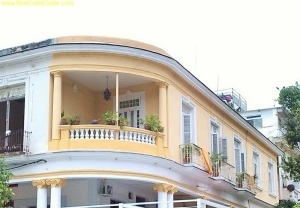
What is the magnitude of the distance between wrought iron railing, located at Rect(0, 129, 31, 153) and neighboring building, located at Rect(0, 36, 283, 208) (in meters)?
0.03

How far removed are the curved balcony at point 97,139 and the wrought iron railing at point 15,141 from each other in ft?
2.97

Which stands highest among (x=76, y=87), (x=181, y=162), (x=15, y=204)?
(x=76, y=87)

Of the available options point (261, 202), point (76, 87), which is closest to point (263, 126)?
point (261, 202)

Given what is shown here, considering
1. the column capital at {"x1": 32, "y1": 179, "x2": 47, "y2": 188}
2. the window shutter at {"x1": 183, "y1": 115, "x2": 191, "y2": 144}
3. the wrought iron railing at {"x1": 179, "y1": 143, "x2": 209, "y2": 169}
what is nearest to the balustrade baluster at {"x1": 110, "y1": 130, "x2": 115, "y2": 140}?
the column capital at {"x1": 32, "y1": 179, "x2": 47, "y2": 188}

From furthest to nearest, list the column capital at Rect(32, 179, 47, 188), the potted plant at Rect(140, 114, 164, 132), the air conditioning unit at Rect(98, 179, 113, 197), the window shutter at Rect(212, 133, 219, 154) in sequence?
1. the window shutter at Rect(212, 133, 219, 154)
2. the air conditioning unit at Rect(98, 179, 113, 197)
3. the potted plant at Rect(140, 114, 164, 132)
4. the column capital at Rect(32, 179, 47, 188)

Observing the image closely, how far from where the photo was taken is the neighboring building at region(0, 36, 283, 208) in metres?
17.7

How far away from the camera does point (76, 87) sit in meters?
20.0

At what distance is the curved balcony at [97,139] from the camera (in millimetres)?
17641

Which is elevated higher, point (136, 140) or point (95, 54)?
point (95, 54)

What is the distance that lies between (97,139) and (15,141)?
284 cm

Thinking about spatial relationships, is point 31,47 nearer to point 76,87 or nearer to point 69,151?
point 76,87

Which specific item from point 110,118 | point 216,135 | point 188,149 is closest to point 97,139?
point 110,118

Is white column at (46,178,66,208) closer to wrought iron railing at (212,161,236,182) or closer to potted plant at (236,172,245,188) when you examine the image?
wrought iron railing at (212,161,236,182)

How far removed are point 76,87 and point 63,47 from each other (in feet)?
7.53
